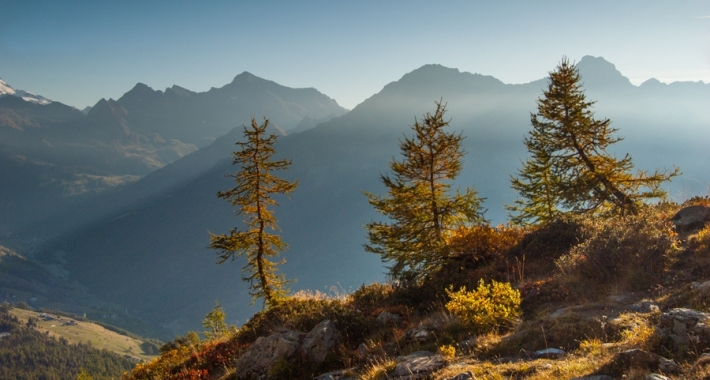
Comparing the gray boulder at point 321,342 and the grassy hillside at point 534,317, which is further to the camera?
the gray boulder at point 321,342

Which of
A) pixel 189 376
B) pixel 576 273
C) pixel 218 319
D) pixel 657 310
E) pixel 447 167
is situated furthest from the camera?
pixel 218 319

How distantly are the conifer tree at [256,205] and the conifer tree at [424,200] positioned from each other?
8316 millimetres

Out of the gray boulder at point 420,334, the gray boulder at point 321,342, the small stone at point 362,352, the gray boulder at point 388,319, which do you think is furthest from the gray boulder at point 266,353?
the gray boulder at point 420,334

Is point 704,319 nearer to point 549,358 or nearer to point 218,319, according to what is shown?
point 549,358

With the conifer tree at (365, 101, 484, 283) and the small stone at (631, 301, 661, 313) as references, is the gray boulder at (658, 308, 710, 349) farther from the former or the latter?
the conifer tree at (365, 101, 484, 283)

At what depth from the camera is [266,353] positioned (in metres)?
9.13

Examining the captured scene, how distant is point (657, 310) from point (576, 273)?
2.83 metres

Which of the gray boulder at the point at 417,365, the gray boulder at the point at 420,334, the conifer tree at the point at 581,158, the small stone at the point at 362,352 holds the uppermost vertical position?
the conifer tree at the point at 581,158

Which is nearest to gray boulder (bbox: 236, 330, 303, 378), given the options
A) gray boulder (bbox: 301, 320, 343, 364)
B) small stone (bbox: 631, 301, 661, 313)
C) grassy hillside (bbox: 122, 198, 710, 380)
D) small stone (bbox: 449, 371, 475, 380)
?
grassy hillside (bbox: 122, 198, 710, 380)

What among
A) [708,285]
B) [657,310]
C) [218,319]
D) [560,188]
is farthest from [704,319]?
[218,319]

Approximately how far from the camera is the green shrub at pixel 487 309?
22.1 feet

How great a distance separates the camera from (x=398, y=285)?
13.2 m

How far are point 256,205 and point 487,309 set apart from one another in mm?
17877

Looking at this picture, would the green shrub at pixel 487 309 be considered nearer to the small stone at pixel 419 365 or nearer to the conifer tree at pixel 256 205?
the small stone at pixel 419 365
